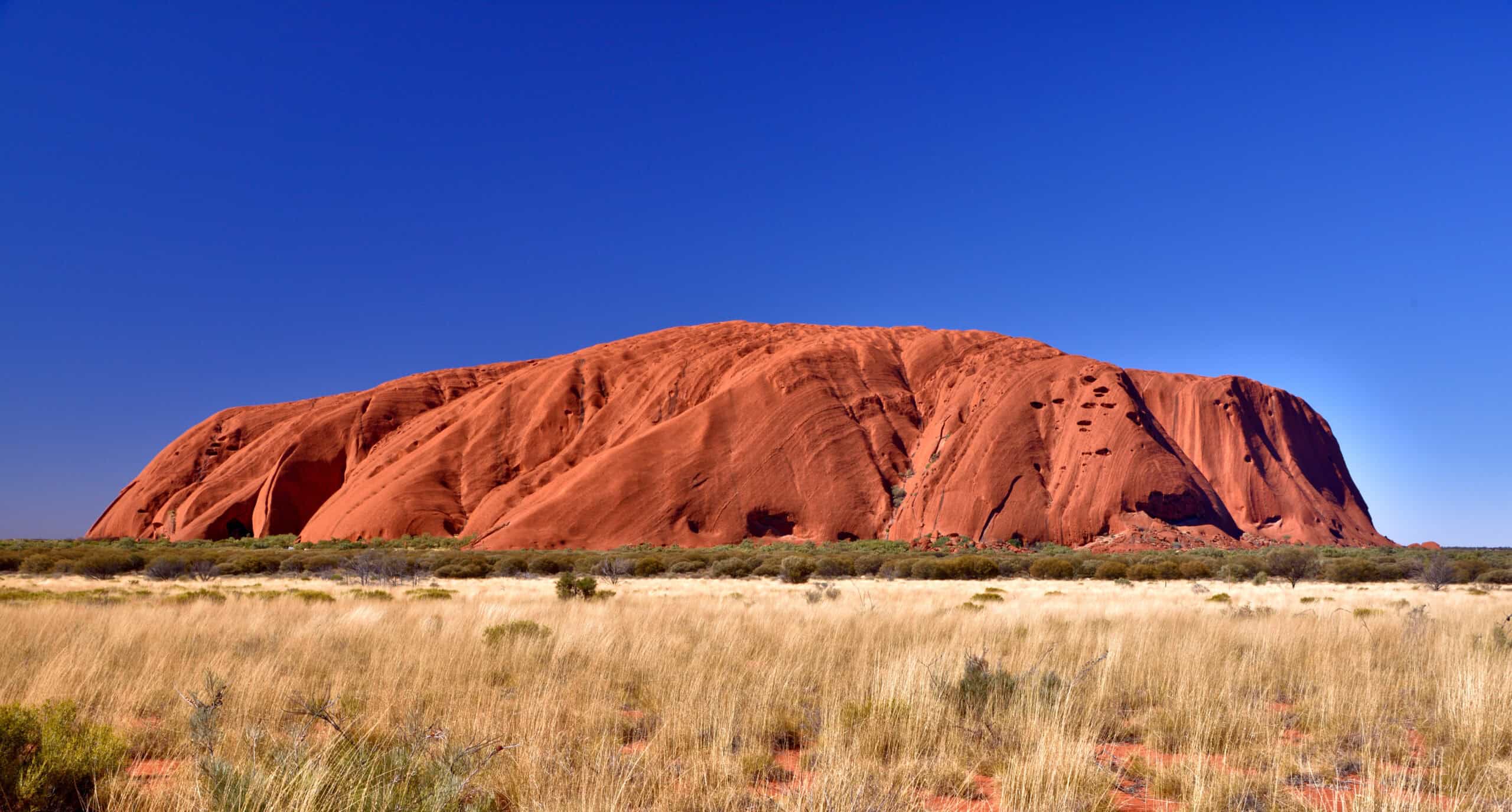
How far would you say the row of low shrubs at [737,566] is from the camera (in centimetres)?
3369

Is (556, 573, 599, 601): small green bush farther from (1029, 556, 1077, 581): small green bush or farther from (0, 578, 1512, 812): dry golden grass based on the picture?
(1029, 556, 1077, 581): small green bush

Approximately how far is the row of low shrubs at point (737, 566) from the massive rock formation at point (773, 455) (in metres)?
13.3

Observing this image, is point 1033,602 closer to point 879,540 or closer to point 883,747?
point 883,747

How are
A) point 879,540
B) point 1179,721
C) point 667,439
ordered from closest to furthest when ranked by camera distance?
point 1179,721 < point 879,540 < point 667,439

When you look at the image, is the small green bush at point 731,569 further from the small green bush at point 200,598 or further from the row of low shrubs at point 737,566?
the small green bush at point 200,598

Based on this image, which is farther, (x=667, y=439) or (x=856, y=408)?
(x=856, y=408)

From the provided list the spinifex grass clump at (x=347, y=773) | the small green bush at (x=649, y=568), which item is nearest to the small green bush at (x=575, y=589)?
the spinifex grass clump at (x=347, y=773)

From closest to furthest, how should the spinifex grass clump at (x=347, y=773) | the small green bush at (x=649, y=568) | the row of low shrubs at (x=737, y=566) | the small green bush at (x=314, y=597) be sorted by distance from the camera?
1. the spinifex grass clump at (x=347, y=773)
2. the small green bush at (x=314, y=597)
3. the row of low shrubs at (x=737, y=566)
4. the small green bush at (x=649, y=568)

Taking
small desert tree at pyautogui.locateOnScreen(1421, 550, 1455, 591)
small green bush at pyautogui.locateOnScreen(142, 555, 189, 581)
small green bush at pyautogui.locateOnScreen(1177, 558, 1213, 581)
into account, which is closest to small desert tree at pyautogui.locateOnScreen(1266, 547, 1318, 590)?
small green bush at pyautogui.locateOnScreen(1177, 558, 1213, 581)

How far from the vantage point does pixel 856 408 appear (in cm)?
6925

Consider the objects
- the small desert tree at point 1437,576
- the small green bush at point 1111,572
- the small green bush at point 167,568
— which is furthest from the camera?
the small green bush at point 1111,572

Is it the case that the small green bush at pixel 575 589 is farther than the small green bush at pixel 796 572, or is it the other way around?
the small green bush at pixel 796 572

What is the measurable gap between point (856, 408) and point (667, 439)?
662 inches

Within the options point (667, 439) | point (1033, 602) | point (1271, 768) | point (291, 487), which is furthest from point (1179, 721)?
point (291, 487)
